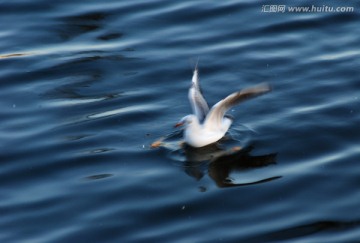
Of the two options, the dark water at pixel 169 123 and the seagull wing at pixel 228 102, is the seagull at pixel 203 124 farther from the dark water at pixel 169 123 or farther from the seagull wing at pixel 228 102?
the dark water at pixel 169 123

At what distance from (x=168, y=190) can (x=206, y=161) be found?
3.08 ft

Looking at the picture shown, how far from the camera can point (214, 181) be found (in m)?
11.7

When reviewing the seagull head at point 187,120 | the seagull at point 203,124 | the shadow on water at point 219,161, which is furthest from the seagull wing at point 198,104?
the shadow on water at point 219,161

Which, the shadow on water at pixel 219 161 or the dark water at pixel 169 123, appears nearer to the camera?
the dark water at pixel 169 123

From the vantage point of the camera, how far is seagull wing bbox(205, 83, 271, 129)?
11.8m

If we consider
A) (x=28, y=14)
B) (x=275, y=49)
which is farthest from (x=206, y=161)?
(x=28, y=14)

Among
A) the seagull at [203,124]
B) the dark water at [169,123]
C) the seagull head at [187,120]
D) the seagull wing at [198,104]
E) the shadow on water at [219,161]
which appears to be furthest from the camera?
the seagull wing at [198,104]

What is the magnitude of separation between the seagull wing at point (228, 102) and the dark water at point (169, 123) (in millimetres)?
379

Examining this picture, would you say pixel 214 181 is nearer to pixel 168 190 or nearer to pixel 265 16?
pixel 168 190

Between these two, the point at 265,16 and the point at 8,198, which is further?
the point at 265,16

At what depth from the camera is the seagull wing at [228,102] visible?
11758mm

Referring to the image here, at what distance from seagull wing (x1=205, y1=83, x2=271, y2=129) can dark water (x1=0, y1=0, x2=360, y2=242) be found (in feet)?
1.24

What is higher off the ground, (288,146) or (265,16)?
(265,16)

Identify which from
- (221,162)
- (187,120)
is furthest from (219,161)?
(187,120)
